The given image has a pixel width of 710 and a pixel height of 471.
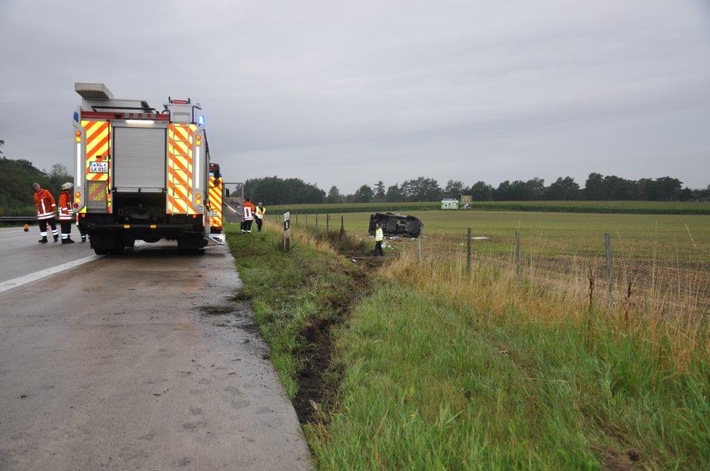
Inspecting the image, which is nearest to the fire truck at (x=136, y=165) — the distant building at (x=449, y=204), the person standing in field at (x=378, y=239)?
the person standing in field at (x=378, y=239)

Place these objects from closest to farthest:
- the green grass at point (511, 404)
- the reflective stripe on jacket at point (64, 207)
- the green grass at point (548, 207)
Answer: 1. the green grass at point (511, 404)
2. the reflective stripe on jacket at point (64, 207)
3. the green grass at point (548, 207)

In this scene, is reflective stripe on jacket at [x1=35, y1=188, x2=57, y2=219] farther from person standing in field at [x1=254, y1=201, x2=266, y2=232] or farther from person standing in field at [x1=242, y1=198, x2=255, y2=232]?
person standing in field at [x1=254, y1=201, x2=266, y2=232]

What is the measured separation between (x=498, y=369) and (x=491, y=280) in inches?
191

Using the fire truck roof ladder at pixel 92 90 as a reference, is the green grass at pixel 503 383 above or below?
below

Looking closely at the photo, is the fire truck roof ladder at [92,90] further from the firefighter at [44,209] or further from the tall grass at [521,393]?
the tall grass at [521,393]

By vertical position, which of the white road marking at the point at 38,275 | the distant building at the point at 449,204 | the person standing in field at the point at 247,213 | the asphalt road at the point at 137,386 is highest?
the distant building at the point at 449,204

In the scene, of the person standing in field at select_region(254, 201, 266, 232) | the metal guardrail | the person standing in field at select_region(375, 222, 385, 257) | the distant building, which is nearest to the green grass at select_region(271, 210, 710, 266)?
the person standing in field at select_region(254, 201, 266, 232)

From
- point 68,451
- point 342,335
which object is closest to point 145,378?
point 68,451

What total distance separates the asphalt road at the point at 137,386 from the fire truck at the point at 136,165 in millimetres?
4299

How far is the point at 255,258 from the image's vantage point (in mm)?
14398

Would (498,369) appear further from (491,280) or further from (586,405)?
(491,280)

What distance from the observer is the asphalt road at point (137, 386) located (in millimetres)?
3375

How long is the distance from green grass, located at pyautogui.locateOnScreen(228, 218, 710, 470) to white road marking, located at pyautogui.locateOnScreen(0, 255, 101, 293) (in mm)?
3903

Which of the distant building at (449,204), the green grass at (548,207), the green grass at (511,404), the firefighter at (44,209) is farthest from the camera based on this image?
the distant building at (449,204)
